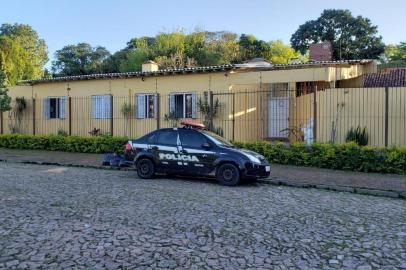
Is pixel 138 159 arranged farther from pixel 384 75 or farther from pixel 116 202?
pixel 384 75

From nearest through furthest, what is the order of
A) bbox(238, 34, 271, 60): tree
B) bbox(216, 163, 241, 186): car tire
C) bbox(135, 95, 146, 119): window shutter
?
bbox(216, 163, 241, 186): car tire, bbox(135, 95, 146, 119): window shutter, bbox(238, 34, 271, 60): tree

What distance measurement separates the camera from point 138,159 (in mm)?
12656

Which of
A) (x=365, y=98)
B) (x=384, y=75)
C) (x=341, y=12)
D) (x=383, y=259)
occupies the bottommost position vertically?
(x=383, y=259)

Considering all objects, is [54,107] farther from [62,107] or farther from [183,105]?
[183,105]

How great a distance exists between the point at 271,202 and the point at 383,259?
3.68 metres

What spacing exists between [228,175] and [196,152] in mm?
1055

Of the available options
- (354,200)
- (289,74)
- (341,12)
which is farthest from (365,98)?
(341,12)

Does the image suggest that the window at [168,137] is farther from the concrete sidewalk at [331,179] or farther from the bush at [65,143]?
the bush at [65,143]

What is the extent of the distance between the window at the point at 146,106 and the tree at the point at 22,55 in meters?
8.41

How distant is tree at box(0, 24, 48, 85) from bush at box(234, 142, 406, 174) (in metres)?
16.8

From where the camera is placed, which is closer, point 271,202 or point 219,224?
point 219,224

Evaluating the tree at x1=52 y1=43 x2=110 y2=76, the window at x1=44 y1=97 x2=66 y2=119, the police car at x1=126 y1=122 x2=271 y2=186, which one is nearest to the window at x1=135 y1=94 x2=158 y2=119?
the window at x1=44 y1=97 x2=66 y2=119

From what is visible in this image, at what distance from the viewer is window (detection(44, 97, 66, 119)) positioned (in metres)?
24.5

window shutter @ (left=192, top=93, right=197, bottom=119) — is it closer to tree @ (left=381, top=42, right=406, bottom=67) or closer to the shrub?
the shrub
